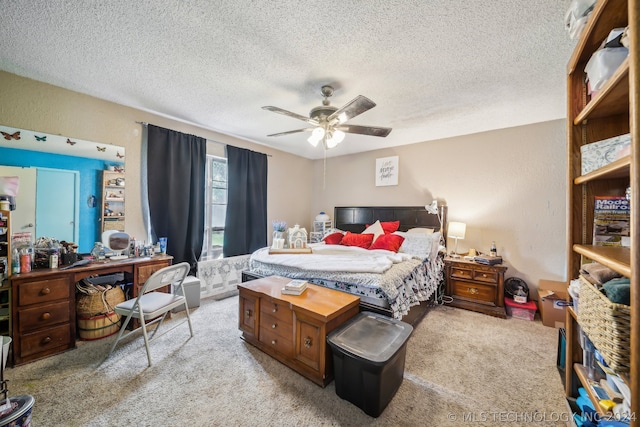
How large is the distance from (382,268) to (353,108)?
1469mm

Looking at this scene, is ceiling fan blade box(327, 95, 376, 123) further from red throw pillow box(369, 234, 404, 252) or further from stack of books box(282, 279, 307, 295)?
red throw pillow box(369, 234, 404, 252)

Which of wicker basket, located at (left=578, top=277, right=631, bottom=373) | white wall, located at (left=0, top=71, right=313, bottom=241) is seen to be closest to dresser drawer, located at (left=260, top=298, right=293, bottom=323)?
wicker basket, located at (left=578, top=277, right=631, bottom=373)

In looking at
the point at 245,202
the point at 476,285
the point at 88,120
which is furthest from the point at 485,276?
the point at 88,120

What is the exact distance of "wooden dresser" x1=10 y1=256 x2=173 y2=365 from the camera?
1.89 meters

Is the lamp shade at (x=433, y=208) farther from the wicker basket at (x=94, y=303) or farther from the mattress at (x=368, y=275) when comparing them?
the wicker basket at (x=94, y=303)

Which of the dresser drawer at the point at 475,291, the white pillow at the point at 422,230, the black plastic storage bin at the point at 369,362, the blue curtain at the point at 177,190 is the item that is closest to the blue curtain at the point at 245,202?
the blue curtain at the point at 177,190

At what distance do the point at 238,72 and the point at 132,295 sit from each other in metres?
2.52

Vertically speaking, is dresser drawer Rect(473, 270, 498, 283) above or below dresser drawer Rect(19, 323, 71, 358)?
above

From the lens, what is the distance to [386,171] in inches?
174

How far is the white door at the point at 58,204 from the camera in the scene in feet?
7.69

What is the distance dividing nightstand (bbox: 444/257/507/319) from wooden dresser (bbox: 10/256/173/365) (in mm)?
4127

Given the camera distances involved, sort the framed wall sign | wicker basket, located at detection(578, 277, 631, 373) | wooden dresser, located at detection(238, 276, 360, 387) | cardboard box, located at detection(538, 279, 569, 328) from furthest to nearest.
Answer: the framed wall sign → cardboard box, located at detection(538, 279, 569, 328) → wooden dresser, located at detection(238, 276, 360, 387) → wicker basket, located at detection(578, 277, 631, 373)

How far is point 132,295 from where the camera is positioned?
8.32 ft

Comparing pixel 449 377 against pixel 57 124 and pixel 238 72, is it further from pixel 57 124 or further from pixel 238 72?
pixel 57 124
